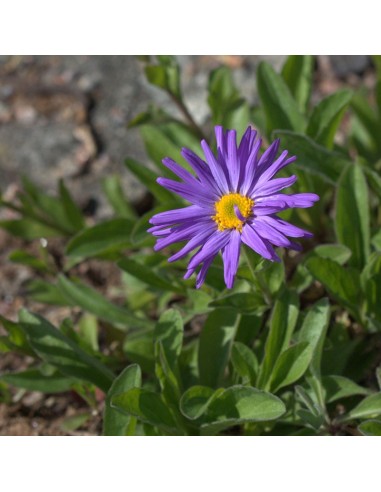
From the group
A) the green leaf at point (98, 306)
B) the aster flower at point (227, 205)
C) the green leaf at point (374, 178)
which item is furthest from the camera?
the green leaf at point (98, 306)

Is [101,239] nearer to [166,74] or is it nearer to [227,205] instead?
[166,74]

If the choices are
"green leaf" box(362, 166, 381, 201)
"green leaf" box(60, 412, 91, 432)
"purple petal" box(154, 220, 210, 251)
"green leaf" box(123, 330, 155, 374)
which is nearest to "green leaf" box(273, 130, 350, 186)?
"green leaf" box(362, 166, 381, 201)

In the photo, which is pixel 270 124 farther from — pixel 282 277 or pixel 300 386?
pixel 300 386

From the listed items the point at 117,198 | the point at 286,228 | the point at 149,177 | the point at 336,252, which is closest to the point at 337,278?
the point at 336,252

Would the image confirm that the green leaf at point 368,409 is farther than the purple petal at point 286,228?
Yes

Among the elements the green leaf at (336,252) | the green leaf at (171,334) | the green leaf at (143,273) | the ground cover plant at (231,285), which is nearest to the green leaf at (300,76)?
the ground cover plant at (231,285)

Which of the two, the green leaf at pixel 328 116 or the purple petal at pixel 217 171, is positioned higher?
the green leaf at pixel 328 116

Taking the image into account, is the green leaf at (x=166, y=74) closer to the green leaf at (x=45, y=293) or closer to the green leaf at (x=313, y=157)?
the green leaf at (x=313, y=157)
